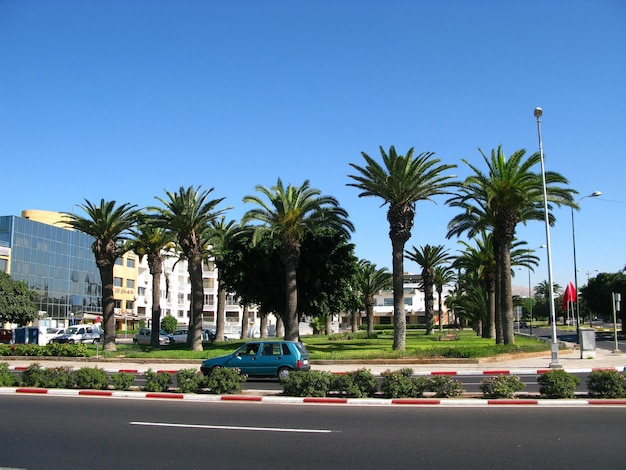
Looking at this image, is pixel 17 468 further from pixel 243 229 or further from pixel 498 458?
pixel 243 229

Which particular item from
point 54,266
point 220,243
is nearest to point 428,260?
point 220,243

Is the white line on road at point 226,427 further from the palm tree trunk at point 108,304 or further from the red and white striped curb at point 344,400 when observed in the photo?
the palm tree trunk at point 108,304

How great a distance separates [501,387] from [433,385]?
5.30 feet

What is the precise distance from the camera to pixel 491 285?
151 ft

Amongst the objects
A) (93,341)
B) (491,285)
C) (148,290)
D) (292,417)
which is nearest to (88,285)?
(148,290)

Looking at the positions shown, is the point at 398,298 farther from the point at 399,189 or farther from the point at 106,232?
the point at 106,232

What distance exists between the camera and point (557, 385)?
13445 mm

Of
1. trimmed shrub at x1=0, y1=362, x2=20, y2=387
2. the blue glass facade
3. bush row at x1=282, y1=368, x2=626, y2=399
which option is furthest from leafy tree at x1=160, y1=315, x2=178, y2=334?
bush row at x1=282, y1=368, x2=626, y2=399

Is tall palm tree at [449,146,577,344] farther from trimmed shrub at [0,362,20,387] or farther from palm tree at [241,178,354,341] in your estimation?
trimmed shrub at [0,362,20,387]

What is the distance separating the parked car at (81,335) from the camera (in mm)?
47344

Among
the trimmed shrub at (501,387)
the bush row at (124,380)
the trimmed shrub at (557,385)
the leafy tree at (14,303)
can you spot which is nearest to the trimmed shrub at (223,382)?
the bush row at (124,380)

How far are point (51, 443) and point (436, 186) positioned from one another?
26.7 m

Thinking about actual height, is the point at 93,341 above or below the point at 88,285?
below

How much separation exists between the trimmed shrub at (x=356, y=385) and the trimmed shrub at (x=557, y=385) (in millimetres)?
4053
